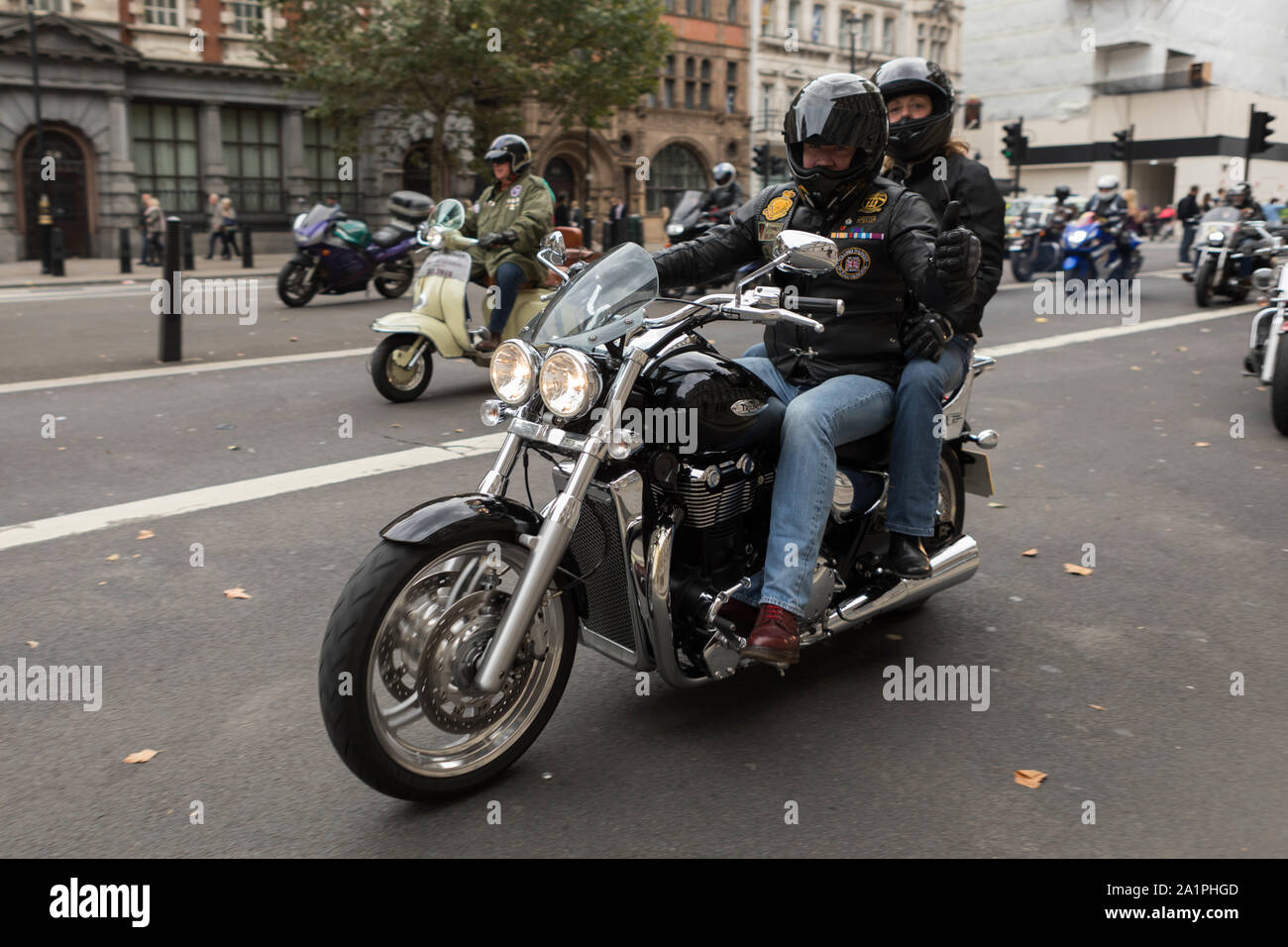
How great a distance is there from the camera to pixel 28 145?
32.2 m

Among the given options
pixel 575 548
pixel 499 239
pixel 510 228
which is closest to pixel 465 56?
pixel 510 228

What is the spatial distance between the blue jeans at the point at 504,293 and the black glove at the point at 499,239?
22 cm

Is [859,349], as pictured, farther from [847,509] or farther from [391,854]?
[391,854]

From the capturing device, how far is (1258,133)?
26.7m

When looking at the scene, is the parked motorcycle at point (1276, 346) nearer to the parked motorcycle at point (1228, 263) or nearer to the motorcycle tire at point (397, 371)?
the motorcycle tire at point (397, 371)

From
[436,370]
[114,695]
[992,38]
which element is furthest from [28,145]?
[992,38]

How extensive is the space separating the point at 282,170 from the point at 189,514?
33987 millimetres

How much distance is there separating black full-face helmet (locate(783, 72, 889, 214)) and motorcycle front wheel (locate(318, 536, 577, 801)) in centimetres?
155

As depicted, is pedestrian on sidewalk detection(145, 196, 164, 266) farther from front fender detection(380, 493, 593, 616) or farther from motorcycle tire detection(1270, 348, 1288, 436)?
front fender detection(380, 493, 593, 616)

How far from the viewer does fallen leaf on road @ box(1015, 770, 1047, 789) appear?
330 cm

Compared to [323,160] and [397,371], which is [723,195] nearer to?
[397,371]

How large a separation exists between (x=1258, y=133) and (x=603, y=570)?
28101mm

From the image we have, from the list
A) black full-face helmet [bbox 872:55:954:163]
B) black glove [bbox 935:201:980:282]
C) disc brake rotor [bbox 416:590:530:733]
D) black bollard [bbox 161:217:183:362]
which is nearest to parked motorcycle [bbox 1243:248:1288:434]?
black full-face helmet [bbox 872:55:954:163]
